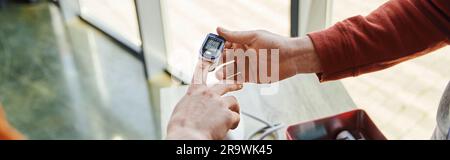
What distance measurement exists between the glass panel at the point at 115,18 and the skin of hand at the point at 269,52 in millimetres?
1862

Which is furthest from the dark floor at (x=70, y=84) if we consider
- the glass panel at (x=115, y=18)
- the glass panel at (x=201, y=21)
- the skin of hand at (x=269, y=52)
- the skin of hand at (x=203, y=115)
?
the skin of hand at (x=203, y=115)

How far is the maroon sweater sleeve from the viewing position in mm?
1172

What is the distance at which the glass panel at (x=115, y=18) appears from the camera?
3.24 m

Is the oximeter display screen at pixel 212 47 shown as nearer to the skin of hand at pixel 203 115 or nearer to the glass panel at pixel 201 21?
the skin of hand at pixel 203 115

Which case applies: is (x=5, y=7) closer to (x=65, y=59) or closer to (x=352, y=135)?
(x=65, y=59)

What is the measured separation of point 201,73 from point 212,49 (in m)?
0.08

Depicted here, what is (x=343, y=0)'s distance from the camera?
211 cm

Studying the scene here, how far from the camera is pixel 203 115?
1043 millimetres

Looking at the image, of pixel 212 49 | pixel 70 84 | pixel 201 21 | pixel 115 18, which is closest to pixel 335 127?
pixel 212 49

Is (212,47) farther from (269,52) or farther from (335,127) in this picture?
(335,127)

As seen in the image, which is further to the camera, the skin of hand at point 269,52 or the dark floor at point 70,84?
the dark floor at point 70,84

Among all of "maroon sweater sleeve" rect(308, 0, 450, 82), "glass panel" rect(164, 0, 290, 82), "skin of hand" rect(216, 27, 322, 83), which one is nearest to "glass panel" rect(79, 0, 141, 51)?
"glass panel" rect(164, 0, 290, 82)
